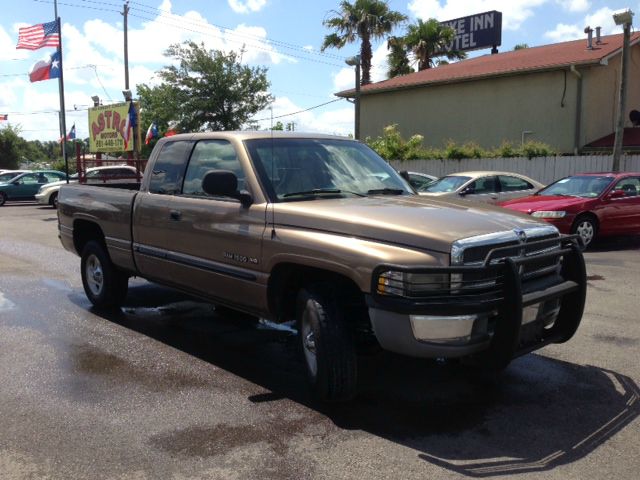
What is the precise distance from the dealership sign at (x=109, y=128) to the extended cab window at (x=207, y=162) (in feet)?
61.1

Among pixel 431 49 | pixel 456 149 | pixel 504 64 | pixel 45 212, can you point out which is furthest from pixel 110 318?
pixel 431 49

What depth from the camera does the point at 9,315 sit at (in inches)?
271

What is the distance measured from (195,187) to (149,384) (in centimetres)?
177

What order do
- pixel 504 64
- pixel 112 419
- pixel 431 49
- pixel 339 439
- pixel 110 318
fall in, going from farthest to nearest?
pixel 431 49
pixel 504 64
pixel 110 318
pixel 112 419
pixel 339 439

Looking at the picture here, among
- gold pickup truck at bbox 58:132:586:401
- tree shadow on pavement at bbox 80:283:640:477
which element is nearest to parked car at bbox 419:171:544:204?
gold pickup truck at bbox 58:132:586:401

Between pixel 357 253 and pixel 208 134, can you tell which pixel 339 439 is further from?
pixel 208 134

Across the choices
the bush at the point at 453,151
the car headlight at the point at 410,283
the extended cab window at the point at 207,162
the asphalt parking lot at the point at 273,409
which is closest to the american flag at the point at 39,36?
the bush at the point at 453,151

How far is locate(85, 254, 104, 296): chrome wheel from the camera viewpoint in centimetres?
706

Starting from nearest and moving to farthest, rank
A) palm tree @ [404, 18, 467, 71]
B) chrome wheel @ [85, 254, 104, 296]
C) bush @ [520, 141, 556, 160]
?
chrome wheel @ [85, 254, 104, 296], bush @ [520, 141, 556, 160], palm tree @ [404, 18, 467, 71]

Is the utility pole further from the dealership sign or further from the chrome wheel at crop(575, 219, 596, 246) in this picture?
the chrome wheel at crop(575, 219, 596, 246)

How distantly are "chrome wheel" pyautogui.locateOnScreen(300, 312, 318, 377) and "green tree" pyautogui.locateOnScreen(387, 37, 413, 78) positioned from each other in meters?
31.7

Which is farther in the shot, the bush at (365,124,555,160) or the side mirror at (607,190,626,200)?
the bush at (365,124,555,160)

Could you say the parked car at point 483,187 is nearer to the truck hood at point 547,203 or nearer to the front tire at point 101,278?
the truck hood at point 547,203

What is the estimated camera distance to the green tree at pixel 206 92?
36562 millimetres
